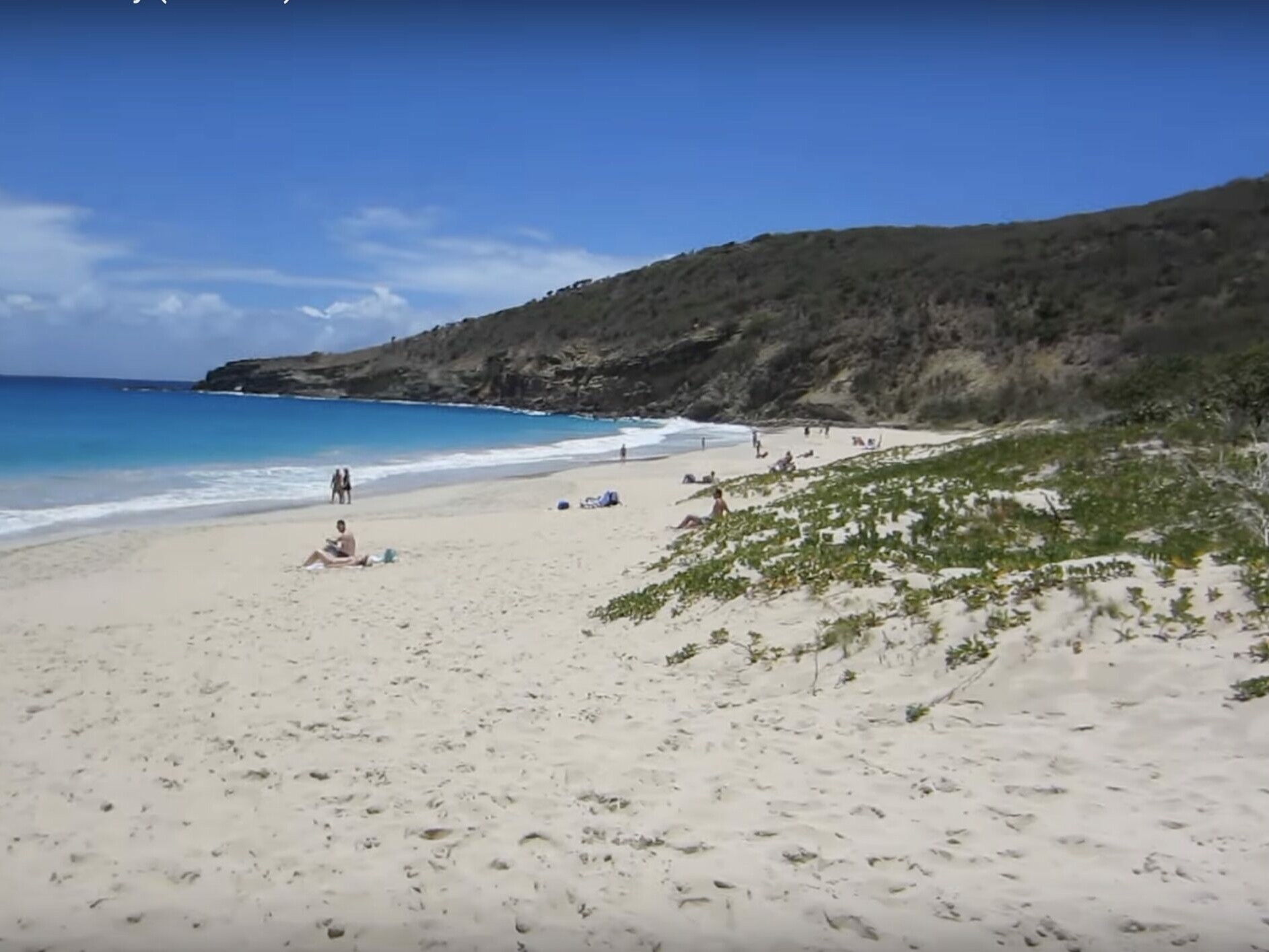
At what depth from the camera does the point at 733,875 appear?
415 cm

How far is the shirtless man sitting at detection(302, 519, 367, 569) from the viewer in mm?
14516

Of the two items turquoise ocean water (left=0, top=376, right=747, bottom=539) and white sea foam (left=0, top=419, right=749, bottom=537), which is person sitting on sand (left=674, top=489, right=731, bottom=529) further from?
white sea foam (left=0, top=419, right=749, bottom=537)

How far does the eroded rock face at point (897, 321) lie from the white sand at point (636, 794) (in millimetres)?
42583

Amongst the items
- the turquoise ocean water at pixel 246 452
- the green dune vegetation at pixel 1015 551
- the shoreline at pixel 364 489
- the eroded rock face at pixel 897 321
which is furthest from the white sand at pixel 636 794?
the eroded rock face at pixel 897 321

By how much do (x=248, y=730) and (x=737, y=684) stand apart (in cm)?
339

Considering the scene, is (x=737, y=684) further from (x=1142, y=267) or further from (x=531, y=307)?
(x=531, y=307)

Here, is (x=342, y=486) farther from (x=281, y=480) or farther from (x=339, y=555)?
(x=339, y=555)

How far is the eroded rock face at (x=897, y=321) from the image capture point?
58750mm

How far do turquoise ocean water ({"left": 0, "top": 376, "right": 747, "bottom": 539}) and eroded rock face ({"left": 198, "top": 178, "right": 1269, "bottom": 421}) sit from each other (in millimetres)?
7288

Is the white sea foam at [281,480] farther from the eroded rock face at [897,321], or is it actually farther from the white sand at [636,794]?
the eroded rock face at [897,321]

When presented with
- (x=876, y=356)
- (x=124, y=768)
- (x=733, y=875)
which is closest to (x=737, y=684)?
(x=733, y=875)

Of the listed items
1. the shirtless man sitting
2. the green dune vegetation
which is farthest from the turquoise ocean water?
the green dune vegetation

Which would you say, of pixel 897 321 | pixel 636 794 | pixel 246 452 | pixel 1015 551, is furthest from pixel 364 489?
pixel 897 321

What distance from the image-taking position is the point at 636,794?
5105 millimetres
